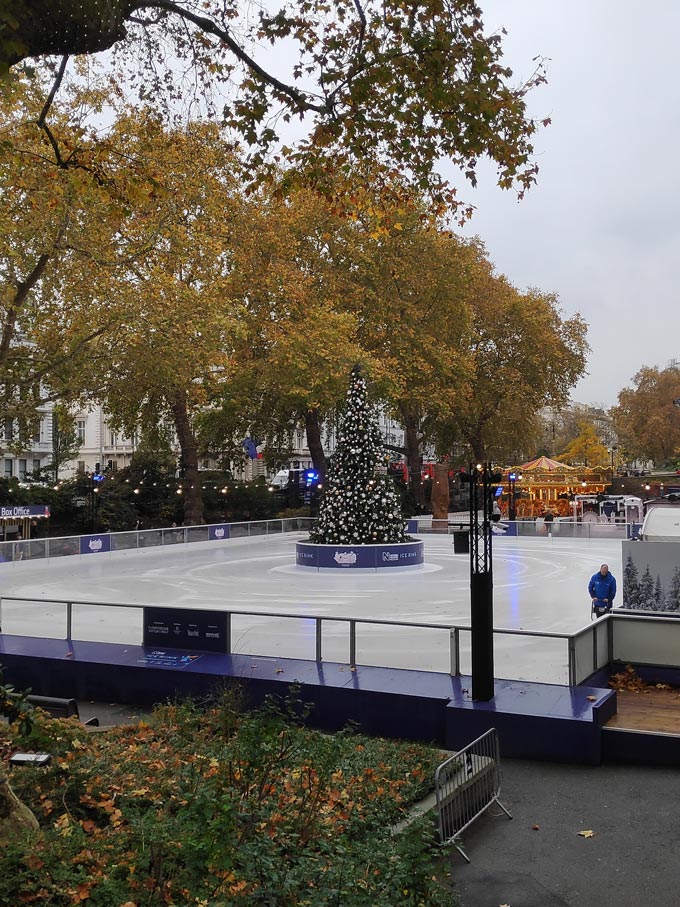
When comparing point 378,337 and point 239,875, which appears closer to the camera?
point 239,875

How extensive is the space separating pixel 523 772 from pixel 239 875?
468cm

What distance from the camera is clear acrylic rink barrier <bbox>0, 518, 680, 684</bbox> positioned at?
36.3 ft

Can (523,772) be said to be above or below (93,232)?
below

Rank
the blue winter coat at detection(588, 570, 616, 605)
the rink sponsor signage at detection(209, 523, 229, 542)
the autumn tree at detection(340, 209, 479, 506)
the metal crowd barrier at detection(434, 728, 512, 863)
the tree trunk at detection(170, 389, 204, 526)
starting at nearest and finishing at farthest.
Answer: the metal crowd barrier at detection(434, 728, 512, 863)
the blue winter coat at detection(588, 570, 616, 605)
the rink sponsor signage at detection(209, 523, 229, 542)
the tree trunk at detection(170, 389, 204, 526)
the autumn tree at detection(340, 209, 479, 506)

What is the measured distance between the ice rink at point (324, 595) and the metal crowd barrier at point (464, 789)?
2714 millimetres

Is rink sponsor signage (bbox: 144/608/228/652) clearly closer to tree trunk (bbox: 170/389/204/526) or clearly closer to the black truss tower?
the black truss tower

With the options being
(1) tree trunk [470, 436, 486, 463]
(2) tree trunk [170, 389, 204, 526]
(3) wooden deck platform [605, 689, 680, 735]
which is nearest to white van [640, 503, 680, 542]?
(3) wooden deck platform [605, 689, 680, 735]

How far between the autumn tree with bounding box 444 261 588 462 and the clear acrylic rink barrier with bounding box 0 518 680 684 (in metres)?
19.2

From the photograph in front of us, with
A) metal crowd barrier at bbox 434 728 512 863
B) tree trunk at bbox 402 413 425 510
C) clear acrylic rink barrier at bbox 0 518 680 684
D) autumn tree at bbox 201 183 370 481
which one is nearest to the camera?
metal crowd barrier at bbox 434 728 512 863

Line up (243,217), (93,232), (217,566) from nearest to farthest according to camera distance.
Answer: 1. (93,232)
2. (217,566)
3. (243,217)

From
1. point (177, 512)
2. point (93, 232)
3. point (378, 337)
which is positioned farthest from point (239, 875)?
point (378, 337)

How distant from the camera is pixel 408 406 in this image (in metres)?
52.8

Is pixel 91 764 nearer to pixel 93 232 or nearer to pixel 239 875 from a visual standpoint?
pixel 239 875

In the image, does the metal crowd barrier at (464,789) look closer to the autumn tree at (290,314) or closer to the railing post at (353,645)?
the railing post at (353,645)
